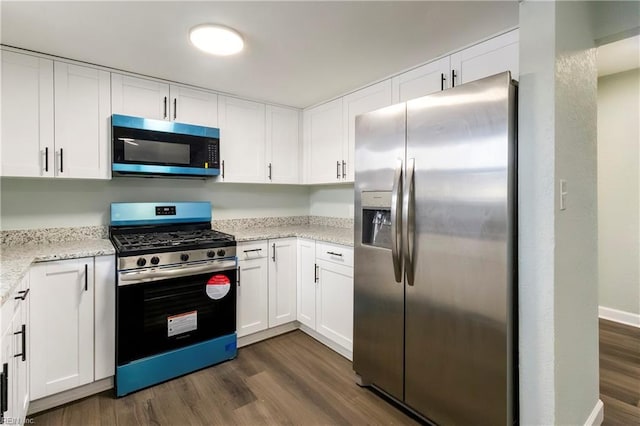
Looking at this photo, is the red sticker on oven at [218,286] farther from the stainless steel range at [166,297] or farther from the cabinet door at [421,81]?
the cabinet door at [421,81]

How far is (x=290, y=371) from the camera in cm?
238

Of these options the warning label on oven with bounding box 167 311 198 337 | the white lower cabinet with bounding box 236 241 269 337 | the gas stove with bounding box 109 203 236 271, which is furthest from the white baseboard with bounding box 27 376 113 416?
the white lower cabinet with bounding box 236 241 269 337

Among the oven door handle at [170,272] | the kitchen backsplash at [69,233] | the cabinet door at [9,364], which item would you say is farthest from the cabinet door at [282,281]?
the cabinet door at [9,364]

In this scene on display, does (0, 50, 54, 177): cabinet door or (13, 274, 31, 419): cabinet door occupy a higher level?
(0, 50, 54, 177): cabinet door

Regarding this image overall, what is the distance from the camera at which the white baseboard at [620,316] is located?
10.1 ft

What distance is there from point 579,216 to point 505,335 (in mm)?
710

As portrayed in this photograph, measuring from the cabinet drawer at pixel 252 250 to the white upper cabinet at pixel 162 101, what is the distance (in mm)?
1143

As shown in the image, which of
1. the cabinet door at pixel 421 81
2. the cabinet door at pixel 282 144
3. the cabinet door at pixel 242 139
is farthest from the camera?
the cabinet door at pixel 282 144

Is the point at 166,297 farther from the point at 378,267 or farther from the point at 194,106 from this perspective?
the point at 194,106

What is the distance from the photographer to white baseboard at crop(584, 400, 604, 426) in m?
1.72

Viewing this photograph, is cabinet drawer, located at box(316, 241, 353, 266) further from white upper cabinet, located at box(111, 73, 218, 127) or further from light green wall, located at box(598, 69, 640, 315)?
light green wall, located at box(598, 69, 640, 315)

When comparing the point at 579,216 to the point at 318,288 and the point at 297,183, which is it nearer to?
the point at 318,288

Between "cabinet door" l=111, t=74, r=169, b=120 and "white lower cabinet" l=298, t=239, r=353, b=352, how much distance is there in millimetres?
1634

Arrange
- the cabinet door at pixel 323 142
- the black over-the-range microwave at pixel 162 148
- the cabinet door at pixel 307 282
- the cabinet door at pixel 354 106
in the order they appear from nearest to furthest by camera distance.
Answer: the black over-the-range microwave at pixel 162 148 → the cabinet door at pixel 354 106 → the cabinet door at pixel 307 282 → the cabinet door at pixel 323 142
